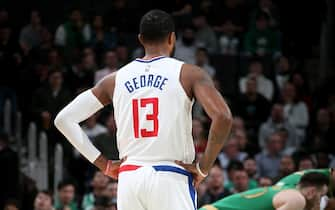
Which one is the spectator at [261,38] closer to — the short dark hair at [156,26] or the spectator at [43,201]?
the spectator at [43,201]

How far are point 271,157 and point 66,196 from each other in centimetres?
284

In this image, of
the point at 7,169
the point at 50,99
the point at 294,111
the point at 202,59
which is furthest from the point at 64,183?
the point at 294,111

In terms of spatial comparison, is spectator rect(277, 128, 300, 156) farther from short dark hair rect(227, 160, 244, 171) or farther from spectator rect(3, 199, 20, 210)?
spectator rect(3, 199, 20, 210)

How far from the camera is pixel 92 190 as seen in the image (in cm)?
1142

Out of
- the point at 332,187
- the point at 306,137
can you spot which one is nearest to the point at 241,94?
the point at 306,137

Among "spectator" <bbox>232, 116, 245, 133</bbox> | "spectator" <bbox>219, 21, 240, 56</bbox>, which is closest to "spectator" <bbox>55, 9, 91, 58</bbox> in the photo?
"spectator" <bbox>219, 21, 240, 56</bbox>

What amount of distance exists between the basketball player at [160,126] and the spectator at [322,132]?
291 inches

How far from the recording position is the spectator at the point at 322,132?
12.6 metres

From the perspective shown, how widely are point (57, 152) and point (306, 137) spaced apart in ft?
11.7

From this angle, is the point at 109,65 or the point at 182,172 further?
the point at 109,65

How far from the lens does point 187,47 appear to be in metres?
14.2

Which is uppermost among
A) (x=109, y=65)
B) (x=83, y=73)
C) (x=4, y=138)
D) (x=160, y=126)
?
(x=160, y=126)

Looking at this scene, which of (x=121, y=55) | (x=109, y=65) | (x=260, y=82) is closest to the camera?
(x=109, y=65)

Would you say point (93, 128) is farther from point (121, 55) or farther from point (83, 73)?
point (121, 55)
